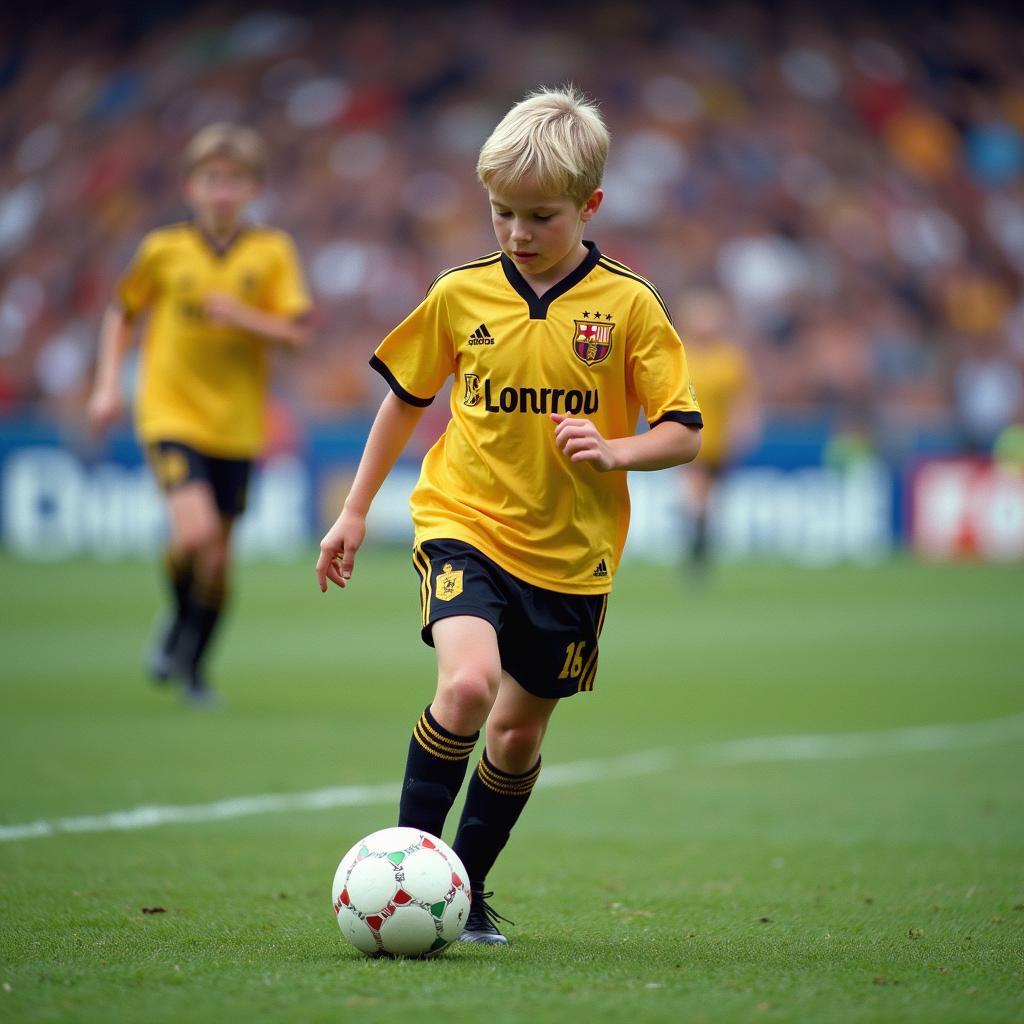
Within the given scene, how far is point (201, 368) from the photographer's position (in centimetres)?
832

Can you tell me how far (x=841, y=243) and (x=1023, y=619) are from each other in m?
13.6

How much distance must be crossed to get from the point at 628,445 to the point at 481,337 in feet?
1.47

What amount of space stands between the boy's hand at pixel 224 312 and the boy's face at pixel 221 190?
1.62 ft

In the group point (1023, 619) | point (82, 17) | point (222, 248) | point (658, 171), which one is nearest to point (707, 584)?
point (1023, 619)

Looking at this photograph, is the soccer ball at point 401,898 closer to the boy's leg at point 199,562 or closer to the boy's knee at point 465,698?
the boy's knee at point 465,698

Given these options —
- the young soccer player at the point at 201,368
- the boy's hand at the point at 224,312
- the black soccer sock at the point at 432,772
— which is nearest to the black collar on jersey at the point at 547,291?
the black soccer sock at the point at 432,772

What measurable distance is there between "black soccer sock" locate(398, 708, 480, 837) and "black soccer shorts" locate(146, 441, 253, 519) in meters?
4.63

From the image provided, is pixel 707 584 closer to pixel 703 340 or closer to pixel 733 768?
pixel 703 340

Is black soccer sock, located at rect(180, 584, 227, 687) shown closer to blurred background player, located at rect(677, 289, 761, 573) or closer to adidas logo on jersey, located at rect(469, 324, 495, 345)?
adidas logo on jersey, located at rect(469, 324, 495, 345)

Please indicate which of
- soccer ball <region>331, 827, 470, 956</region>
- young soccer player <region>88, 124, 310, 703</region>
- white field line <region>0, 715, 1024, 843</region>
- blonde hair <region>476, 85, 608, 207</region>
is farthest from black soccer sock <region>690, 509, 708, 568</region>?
soccer ball <region>331, 827, 470, 956</region>

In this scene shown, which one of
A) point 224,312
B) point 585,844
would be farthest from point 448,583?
point 224,312

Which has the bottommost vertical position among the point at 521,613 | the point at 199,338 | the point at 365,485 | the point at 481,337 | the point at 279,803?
the point at 279,803

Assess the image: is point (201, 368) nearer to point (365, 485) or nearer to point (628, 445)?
point (365, 485)

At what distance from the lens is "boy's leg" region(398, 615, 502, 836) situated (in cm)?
361
